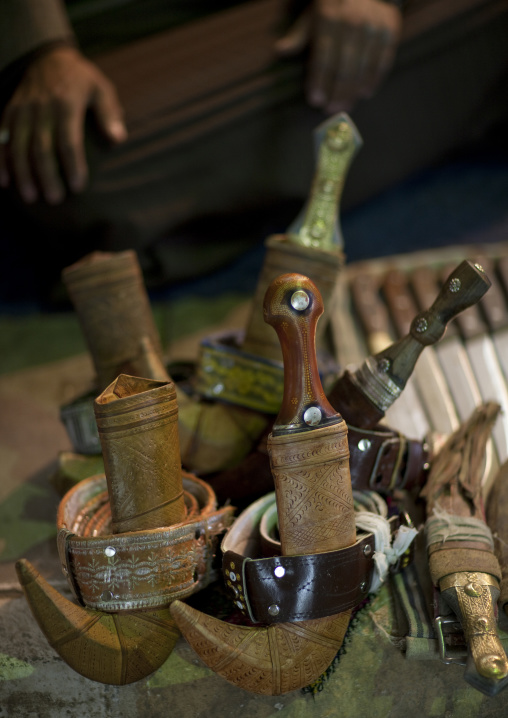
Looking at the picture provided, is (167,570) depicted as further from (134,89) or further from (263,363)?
(134,89)

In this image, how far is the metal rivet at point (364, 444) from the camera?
1097 millimetres

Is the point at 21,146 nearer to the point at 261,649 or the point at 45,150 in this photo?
the point at 45,150

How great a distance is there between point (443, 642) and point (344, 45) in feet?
5.19

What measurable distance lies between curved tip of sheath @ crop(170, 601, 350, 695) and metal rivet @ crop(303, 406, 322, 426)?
0.29 m

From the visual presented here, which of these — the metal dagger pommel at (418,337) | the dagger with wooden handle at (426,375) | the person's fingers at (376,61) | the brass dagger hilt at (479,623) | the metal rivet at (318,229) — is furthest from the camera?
the person's fingers at (376,61)

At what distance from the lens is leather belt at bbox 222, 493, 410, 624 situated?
93 centimetres

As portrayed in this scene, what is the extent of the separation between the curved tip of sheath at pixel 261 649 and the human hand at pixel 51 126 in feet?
4.29

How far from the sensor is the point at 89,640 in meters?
0.94

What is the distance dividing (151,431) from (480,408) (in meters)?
0.68

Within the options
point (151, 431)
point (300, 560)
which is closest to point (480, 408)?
point (300, 560)

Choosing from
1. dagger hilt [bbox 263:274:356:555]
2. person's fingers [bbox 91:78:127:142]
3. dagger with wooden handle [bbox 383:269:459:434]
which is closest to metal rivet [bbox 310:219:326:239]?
dagger with wooden handle [bbox 383:269:459:434]

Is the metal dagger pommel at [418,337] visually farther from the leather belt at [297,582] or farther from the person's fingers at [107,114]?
the person's fingers at [107,114]

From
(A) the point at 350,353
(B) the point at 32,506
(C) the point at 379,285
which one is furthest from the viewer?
(C) the point at 379,285

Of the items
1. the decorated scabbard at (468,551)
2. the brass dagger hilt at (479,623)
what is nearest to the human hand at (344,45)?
the decorated scabbard at (468,551)
